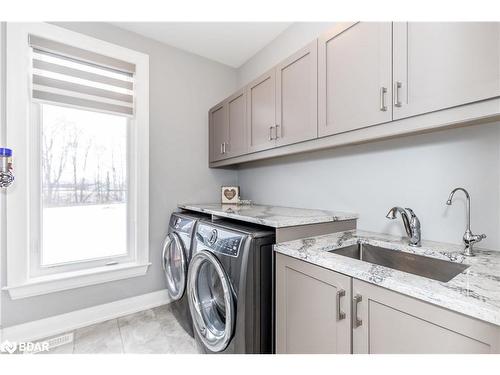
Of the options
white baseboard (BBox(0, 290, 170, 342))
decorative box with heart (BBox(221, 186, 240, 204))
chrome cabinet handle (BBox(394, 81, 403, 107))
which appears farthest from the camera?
decorative box with heart (BBox(221, 186, 240, 204))

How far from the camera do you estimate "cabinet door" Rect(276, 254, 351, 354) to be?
944mm

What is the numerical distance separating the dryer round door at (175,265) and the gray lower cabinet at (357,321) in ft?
2.76

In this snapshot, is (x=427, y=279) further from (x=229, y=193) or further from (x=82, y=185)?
(x=82, y=185)

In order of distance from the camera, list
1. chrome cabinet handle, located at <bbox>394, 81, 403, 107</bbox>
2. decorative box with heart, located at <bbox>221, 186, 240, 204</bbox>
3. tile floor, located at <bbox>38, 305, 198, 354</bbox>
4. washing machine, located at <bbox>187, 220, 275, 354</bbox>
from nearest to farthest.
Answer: chrome cabinet handle, located at <bbox>394, 81, 403, 107</bbox> < washing machine, located at <bbox>187, 220, 275, 354</bbox> < tile floor, located at <bbox>38, 305, 198, 354</bbox> < decorative box with heart, located at <bbox>221, 186, 240, 204</bbox>

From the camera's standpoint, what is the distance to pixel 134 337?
1803mm

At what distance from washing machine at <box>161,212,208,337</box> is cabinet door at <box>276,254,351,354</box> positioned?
0.79 meters

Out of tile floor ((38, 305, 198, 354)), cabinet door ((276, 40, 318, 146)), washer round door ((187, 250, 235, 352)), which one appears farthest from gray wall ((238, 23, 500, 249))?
tile floor ((38, 305, 198, 354))

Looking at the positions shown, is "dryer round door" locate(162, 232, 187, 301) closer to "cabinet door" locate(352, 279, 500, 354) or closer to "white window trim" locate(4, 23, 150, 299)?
"white window trim" locate(4, 23, 150, 299)

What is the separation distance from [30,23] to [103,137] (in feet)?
2.99

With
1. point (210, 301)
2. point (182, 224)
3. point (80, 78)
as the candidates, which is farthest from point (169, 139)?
point (210, 301)

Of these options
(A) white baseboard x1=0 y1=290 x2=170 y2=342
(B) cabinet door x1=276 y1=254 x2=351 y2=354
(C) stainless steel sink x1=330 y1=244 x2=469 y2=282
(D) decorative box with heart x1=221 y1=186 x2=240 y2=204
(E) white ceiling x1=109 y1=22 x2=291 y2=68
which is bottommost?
(A) white baseboard x1=0 y1=290 x2=170 y2=342

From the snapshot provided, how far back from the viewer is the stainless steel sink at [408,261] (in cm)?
108
